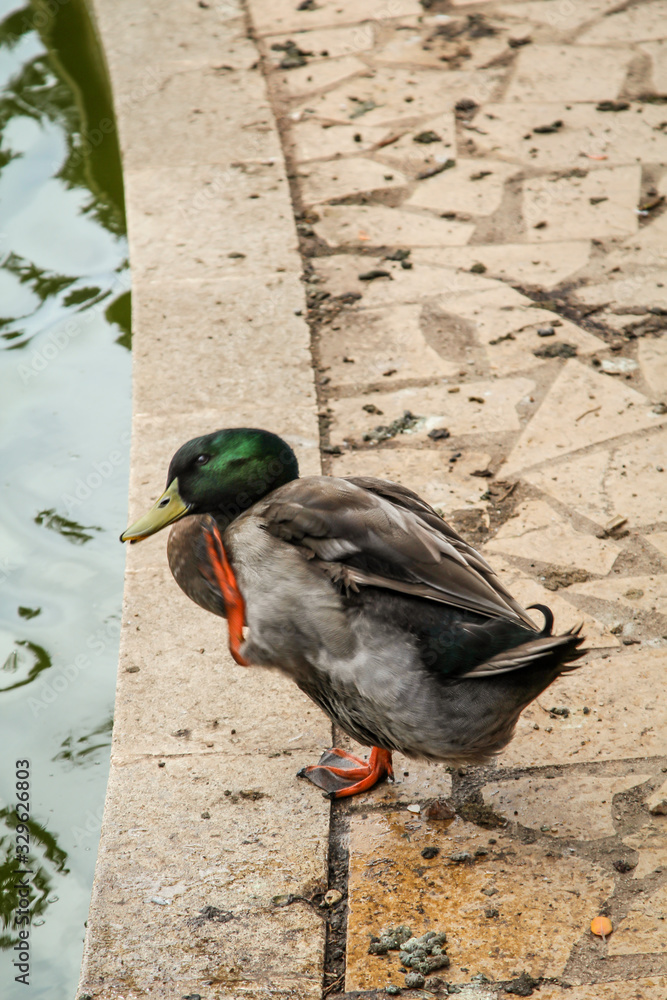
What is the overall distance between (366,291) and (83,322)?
1419 mm

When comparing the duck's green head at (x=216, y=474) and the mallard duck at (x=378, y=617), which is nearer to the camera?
the mallard duck at (x=378, y=617)

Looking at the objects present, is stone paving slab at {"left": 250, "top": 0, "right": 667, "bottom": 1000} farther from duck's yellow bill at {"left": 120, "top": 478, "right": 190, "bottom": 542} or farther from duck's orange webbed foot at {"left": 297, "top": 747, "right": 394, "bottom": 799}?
duck's yellow bill at {"left": 120, "top": 478, "right": 190, "bottom": 542}

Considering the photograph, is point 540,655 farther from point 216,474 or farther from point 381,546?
point 216,474

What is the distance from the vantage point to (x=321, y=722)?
2768 mm

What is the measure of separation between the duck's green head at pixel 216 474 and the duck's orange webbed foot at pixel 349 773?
0.69 meters

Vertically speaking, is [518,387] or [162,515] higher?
[162,515]

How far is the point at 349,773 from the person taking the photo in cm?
256

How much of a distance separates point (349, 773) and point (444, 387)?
6.02 feet

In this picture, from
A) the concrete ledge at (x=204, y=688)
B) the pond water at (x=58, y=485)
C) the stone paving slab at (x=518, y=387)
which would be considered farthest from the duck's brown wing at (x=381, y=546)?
the pond water at (x=58, y=485)

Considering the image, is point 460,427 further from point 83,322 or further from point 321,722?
point 83,322

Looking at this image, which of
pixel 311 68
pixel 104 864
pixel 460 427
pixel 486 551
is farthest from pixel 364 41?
pixel 104 864

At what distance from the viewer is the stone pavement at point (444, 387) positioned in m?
2.21

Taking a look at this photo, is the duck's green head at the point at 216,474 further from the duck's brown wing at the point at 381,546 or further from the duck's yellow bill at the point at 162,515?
the duck's brown wing at the point at 381,546

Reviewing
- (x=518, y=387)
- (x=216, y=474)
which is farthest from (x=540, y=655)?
(x=518, y=387)
